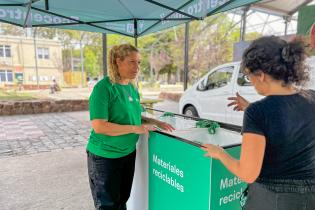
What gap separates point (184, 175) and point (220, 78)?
15.5 ft

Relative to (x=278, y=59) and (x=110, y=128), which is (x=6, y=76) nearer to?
(x=110, y=128)

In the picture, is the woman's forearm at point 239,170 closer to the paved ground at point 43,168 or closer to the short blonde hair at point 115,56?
the short blonde hair at point 115,56

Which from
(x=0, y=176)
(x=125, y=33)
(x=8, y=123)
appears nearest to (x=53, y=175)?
(x=0, y=176)

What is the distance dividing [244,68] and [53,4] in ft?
8.36

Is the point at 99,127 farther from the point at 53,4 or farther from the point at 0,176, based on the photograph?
the point at 0,176

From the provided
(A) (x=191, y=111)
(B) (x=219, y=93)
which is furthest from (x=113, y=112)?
(A) (x=191, y=111)

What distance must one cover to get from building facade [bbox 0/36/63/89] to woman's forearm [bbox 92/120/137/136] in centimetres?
2412

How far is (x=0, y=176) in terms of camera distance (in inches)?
136

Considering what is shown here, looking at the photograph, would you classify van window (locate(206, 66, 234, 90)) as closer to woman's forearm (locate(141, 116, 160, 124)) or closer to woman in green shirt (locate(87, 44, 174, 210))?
woman's forearm (locate(141, 116, 160, 124))

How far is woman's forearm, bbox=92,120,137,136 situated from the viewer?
155 centimetres

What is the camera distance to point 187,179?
1510 mm

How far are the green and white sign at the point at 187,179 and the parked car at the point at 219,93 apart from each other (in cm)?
370

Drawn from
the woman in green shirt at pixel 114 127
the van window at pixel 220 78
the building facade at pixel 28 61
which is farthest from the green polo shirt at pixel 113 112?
the building facade at pixel 28 61

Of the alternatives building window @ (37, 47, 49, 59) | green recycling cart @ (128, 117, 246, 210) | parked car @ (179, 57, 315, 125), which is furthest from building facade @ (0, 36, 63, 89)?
green recycling cart @ (128, 117, 246, 210)
